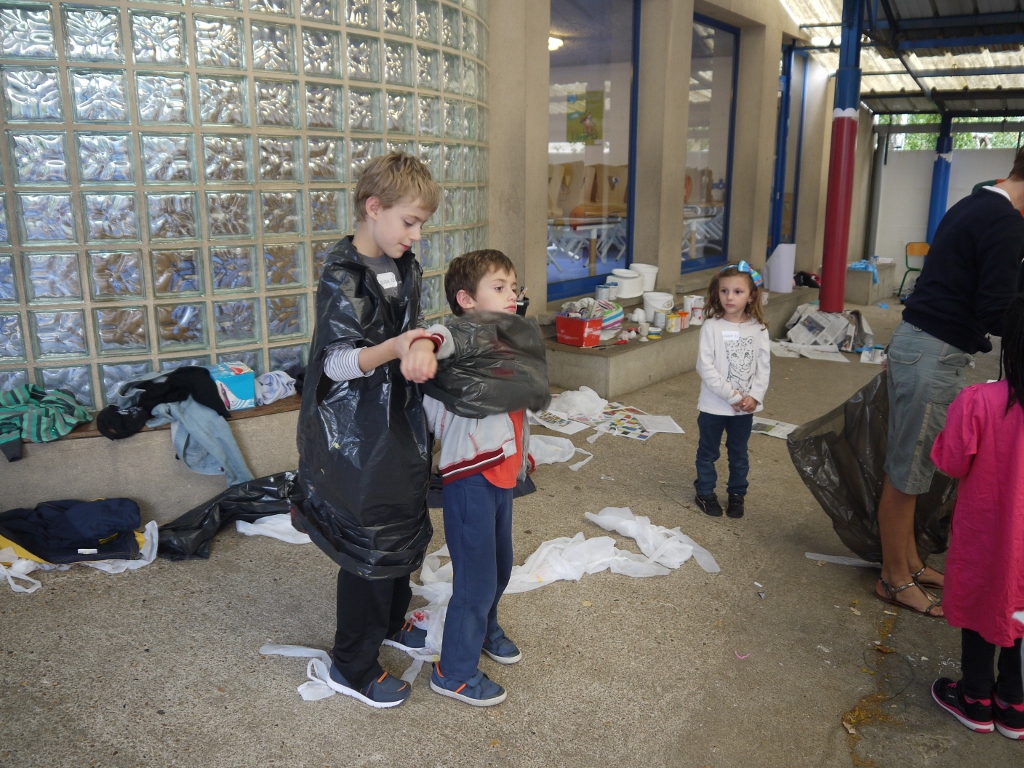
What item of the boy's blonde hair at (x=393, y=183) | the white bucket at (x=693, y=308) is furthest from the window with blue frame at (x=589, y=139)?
the boy's blonde hair at (x=393, y=183)

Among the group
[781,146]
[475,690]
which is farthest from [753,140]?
[475,690]

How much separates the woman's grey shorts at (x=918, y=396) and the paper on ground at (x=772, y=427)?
2315mm

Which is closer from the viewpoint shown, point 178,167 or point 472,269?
point 472,269

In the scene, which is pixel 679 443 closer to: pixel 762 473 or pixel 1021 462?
pixel 762 473

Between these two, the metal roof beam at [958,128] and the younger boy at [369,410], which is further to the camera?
the metal roof beam at [958,128]

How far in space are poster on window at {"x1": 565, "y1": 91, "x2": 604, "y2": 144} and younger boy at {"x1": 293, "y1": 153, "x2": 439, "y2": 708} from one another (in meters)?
5.28

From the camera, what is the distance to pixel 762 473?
189 inches

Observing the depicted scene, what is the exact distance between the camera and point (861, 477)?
3.52 metres

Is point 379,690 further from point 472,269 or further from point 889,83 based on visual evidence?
point 889,83

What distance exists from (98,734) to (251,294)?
7.44 feet

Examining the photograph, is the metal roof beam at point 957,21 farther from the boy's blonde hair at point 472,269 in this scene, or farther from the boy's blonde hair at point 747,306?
the boy's blonde hair at point 472,269

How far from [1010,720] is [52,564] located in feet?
11.9

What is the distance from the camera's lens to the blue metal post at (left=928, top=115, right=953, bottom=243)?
592 inches

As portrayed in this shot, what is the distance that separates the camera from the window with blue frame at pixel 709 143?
362 inches
